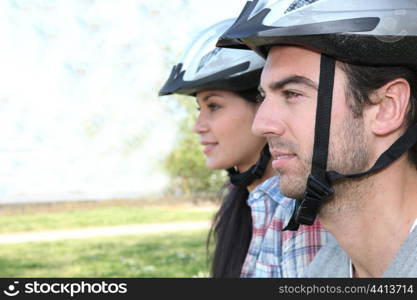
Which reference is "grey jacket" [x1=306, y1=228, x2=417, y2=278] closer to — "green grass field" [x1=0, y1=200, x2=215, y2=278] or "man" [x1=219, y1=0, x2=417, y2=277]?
"man" [x1=219, y1=0, x2=417, y2=277]

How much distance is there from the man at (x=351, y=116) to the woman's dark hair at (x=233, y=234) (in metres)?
1.53

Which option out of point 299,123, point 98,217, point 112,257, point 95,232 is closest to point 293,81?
point 299,123

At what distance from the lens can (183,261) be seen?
10688mm

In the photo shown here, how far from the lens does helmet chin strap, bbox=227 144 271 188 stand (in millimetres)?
3953

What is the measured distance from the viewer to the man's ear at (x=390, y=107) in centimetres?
252

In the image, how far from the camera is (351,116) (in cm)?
251

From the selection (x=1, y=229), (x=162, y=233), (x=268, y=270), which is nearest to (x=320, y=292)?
(x=268, y=270)

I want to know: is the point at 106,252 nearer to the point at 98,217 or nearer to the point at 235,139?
the point at 98,217

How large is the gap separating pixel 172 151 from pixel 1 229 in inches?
223

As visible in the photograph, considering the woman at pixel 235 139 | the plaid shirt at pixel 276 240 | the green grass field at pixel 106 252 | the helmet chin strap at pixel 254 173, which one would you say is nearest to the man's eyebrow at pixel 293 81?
the plaid shirt at pixel 276 240

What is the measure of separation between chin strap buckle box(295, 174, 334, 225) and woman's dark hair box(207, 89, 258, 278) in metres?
1.53

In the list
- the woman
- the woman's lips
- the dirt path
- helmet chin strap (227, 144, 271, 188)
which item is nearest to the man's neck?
the woman

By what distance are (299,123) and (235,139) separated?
152cm

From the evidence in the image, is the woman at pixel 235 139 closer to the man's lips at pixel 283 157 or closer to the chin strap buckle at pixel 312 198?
the chin strap buckle at pixel 312 198
